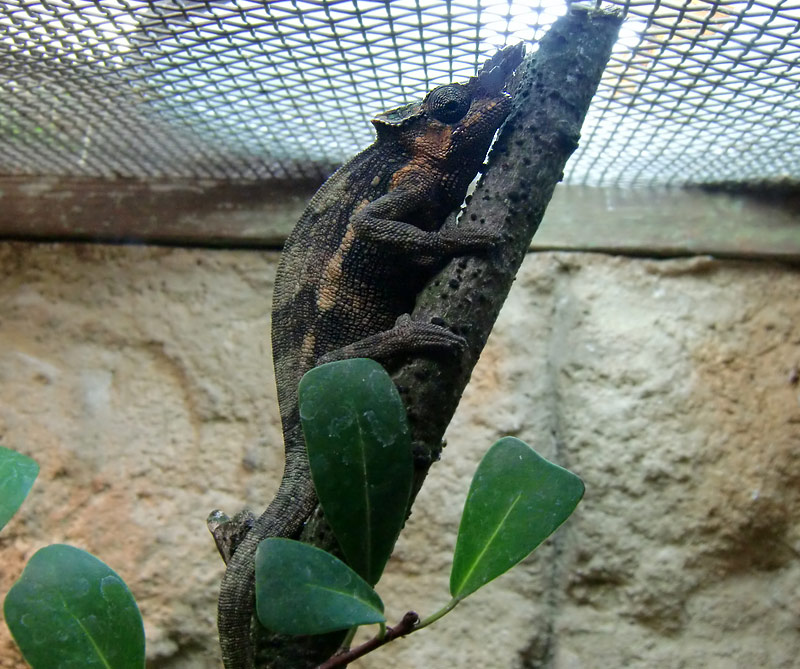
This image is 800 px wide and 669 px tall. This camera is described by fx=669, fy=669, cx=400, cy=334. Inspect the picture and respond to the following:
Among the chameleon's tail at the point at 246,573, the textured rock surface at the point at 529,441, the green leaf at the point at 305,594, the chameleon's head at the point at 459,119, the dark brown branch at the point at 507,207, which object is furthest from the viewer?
the textured rock surface at the point at 529,441

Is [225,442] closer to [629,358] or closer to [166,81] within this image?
[166,81]

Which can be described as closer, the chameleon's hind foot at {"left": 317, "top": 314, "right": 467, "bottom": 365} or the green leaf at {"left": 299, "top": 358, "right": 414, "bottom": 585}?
the green leaf at {"left": 299, "top": 358, "right": 414, "bottom": 585}

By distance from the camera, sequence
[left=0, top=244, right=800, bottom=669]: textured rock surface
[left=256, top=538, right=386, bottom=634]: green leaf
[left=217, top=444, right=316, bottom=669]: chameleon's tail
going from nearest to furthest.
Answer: [left=256, top=538, right=386, bottom=634]: green leaf → [left=217, top=444, right=316, bottom=669]: chameleon's tail → [left=0, top=244, right=800, bottom=669]: textured rock surface

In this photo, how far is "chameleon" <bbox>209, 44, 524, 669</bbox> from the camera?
1.06 metres

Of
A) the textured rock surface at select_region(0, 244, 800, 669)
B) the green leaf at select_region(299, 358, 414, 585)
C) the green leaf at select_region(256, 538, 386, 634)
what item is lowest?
the textured rock surface at select_region(0, 244, 800, 669)

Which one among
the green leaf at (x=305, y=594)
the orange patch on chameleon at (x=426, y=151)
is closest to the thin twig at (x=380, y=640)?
the green leaf at (x=305, y=594)

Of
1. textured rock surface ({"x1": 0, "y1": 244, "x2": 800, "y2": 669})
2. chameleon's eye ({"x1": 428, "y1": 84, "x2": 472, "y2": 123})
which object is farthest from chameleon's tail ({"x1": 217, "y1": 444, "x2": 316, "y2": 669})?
textured rock surface ({"x1": 0, "y1": 244, "x2": 800, "y2": 669})

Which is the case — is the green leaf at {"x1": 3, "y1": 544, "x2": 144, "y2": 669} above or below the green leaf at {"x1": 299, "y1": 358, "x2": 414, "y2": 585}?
below

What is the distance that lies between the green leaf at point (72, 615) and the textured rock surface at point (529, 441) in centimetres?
124

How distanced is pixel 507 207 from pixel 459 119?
34 centimetres

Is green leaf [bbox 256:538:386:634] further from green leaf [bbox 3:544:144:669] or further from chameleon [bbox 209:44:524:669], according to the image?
chameleon [bbox 209:44:524:669]

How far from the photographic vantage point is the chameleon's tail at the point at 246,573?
0.99 metres

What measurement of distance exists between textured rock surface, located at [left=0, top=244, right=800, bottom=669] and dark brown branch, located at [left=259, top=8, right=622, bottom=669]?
977mm

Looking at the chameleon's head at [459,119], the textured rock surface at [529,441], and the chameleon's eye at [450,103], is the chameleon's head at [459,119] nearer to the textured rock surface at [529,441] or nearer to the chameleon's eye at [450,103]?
the chameleon's eye at [450,103]
